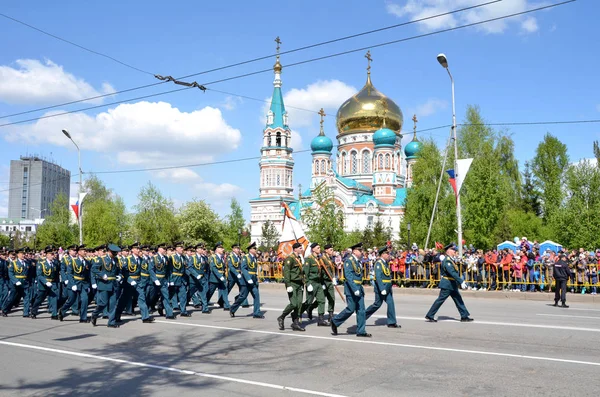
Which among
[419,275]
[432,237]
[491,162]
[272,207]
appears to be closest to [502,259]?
[419,275]

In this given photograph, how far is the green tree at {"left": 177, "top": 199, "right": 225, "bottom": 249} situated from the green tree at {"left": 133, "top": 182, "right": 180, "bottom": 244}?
465cm

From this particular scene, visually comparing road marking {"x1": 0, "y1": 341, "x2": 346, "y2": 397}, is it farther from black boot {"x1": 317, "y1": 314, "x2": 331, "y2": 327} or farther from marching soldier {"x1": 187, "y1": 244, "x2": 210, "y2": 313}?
marching soldier {"x1": 187, "y1": 244, "x2": 210, "y2": 313}

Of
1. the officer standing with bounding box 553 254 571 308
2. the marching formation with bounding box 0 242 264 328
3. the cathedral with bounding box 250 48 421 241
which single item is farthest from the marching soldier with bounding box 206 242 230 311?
the cathedral with bounding box 250 48 421 241

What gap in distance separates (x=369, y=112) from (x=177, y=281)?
7170 centimetres

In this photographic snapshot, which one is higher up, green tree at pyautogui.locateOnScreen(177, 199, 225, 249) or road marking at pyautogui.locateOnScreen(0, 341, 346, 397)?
green tree at pyautogui.locateOnScreen(177, 199, 225, 249)

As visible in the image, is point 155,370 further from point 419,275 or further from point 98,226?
point 98,226

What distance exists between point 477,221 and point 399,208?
134 feet

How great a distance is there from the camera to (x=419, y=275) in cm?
2294

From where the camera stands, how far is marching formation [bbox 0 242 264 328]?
1341 cm

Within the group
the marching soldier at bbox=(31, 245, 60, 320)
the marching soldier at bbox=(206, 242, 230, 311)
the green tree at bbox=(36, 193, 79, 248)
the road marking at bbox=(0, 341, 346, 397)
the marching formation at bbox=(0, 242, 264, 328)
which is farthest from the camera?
the green tree at bbox=(36, 193, 79, 248)

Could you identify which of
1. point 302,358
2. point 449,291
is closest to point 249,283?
point 449,291

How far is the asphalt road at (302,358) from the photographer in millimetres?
6898

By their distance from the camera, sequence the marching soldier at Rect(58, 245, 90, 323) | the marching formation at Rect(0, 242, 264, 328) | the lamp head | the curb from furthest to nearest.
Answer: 1. the lamp head
2. the curb
3. the marching soldier at Rect(58, 245, 90, 323)
4. the marching formation at Rect(0, 242, 264, 328)

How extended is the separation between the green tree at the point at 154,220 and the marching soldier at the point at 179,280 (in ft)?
138
